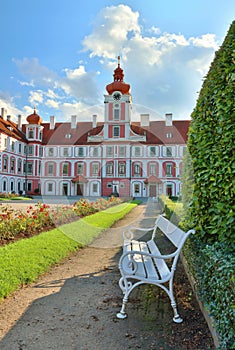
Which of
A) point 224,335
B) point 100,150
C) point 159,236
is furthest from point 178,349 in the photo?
point 100,150

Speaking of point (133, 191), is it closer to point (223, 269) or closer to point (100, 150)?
point (100, 150)

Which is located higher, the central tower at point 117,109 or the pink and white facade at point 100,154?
the central tower at point 117,109

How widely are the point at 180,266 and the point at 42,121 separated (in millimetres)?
40083

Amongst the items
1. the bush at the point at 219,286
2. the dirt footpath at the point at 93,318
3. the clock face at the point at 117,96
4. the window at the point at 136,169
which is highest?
the clock face at the point at 117,96

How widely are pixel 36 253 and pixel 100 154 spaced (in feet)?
99.9

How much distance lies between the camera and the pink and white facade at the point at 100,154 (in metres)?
32.2

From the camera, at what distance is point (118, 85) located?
1382 inches

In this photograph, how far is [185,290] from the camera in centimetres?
374

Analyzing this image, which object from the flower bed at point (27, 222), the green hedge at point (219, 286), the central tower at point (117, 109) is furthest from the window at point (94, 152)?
the green hedge at point (219, 286)

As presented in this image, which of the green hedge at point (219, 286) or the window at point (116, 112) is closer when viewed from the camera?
the green hedge at point (219, 286)

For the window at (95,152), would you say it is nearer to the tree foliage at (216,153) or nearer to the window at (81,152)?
the window at (81,152)

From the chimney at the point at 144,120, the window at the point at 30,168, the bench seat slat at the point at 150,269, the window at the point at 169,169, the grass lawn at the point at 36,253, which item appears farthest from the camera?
the window at the point at 30,168

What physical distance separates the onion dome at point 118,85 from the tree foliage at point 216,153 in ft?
108

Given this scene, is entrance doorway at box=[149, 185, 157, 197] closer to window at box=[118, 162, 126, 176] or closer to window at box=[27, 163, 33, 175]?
window at box=[118, 162, 126, 176]
